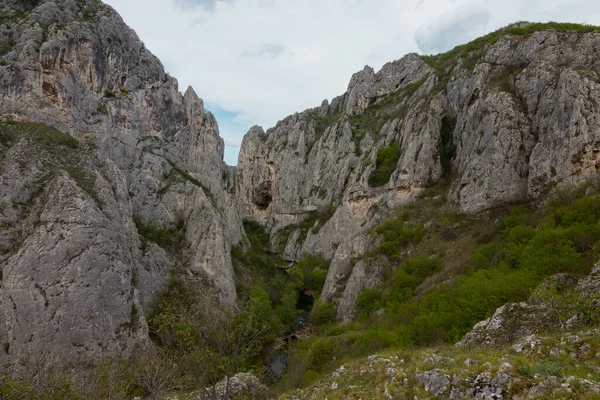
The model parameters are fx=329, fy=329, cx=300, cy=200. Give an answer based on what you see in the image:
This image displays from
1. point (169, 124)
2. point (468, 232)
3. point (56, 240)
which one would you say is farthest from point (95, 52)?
point (468, 232)

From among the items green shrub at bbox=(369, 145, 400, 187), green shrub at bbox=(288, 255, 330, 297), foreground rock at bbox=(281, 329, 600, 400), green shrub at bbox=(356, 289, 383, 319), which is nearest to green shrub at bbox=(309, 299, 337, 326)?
green shrub at bbox=(356, 289, 383, 319)

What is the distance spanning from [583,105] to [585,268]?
19111 millimetres

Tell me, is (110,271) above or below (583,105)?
below

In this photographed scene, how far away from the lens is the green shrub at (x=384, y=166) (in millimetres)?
53731

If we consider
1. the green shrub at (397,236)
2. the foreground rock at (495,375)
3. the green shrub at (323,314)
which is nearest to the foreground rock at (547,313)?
the foreground rock at (495,375)

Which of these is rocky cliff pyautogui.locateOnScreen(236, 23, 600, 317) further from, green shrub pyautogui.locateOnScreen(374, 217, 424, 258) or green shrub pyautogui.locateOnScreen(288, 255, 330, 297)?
green shrub pyautogui.locateOnScreen(374, 217, 424, 258)

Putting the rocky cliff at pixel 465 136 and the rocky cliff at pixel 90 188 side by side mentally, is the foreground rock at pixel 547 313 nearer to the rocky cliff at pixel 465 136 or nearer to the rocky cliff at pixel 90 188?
the rocky cliff at pixel 465 136

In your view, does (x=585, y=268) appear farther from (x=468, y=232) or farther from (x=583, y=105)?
(x=583, y=105)

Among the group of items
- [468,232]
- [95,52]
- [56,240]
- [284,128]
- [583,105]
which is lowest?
[468,232]

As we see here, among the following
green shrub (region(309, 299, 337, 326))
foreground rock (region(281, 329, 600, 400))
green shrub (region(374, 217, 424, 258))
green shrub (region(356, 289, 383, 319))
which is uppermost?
green shrub (region(374, 217, 424, 258))

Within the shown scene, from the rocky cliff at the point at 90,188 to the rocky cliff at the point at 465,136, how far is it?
74.6 feet

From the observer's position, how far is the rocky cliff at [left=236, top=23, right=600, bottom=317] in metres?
31.0

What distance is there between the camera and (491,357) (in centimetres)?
1087

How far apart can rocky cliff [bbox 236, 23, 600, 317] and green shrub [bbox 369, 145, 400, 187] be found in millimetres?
186
